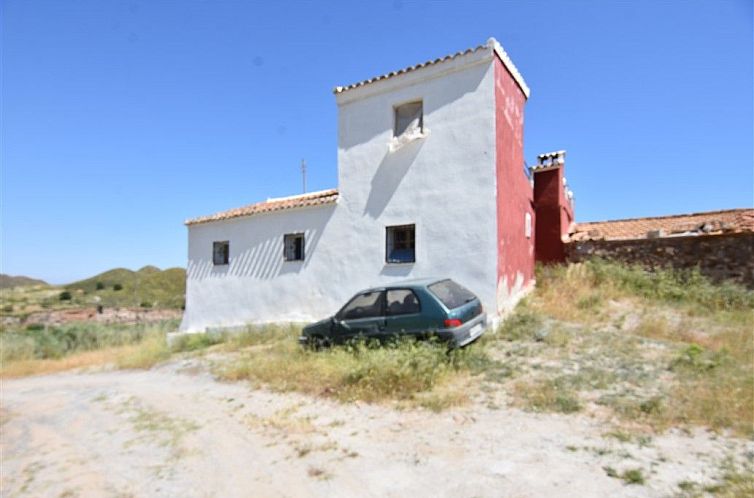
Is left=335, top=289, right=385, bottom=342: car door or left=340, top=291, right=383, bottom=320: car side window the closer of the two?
left=335, top=289, right=385, bottom=342: car door

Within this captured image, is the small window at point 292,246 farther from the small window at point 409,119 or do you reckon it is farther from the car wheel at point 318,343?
the car wheel at point 318,343

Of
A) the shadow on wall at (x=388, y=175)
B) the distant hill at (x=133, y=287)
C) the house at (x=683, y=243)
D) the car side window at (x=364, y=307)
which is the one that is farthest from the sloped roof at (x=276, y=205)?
the distant hill at (x=133, y=287)

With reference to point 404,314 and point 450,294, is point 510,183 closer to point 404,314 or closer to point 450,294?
point 450,294

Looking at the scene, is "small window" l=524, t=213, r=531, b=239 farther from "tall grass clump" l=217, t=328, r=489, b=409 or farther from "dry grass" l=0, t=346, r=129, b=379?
"dry grass" l=0, t=346, r=129, b=379

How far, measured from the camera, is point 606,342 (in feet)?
25.2

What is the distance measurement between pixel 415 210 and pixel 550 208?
18.3 feet

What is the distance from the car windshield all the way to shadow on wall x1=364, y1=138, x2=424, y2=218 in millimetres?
3705

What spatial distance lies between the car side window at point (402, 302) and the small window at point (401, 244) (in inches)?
116

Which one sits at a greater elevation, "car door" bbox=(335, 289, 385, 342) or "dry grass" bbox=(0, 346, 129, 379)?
"car door" bbox=(335, 289, 385, 342)

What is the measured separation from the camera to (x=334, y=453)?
416 cm

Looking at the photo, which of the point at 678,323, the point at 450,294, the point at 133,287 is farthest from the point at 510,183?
the point at 133,287

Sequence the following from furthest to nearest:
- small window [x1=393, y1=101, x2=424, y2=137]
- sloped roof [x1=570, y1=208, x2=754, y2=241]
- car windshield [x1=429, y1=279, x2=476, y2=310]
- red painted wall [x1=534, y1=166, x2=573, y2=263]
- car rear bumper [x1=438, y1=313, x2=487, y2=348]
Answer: red painted wall [x1=534, y1=166, x2=573, y2=263], sloped roof [x1=570, y1=208, x2=754, y2=241], small window [x1=393, y1=101, x2=424, y2=137], car windshield [x1=429, y1=279, x2=476, y2=310], car rear bumper [x1=438, y1=313, x2=487, y2=348]

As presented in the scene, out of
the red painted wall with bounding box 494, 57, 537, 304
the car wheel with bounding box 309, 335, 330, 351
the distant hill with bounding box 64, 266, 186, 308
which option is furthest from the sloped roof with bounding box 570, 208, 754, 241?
the distant hill with bounding box 64, 266, 186, 308

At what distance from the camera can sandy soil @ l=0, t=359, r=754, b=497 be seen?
3377mm
